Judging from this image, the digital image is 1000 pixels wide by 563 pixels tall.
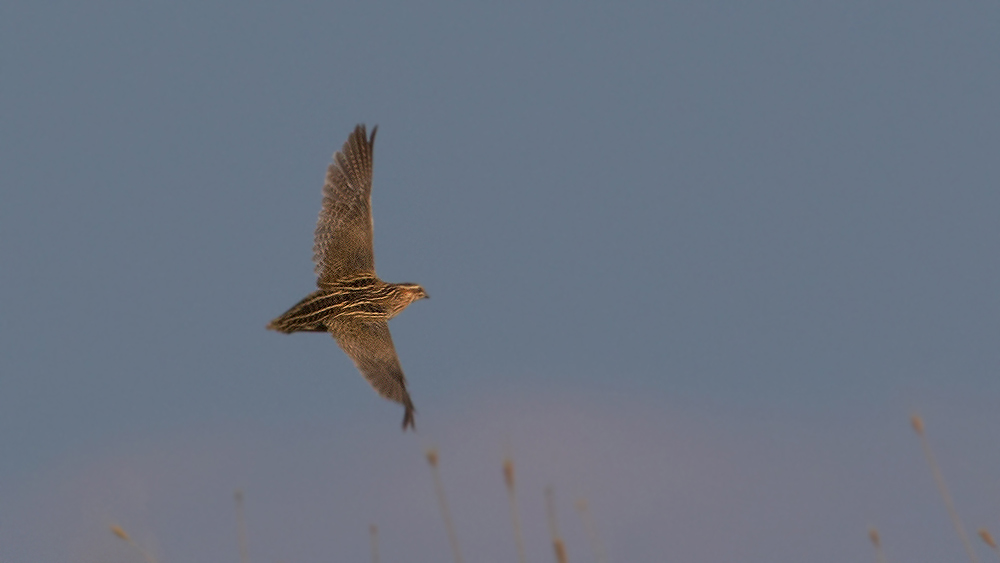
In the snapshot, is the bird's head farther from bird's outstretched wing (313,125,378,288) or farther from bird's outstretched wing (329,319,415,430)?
bird's outstretched wing (329,319,415,430)

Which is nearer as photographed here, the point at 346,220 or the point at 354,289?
the point at 354,289

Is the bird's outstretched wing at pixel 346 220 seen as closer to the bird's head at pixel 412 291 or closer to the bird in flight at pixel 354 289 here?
the bird in flight at pixel 354 289

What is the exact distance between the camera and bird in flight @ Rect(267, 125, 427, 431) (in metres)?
10.3

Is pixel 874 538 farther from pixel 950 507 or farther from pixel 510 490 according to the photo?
pixel 510 490

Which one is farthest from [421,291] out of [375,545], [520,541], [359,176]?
[520,541]

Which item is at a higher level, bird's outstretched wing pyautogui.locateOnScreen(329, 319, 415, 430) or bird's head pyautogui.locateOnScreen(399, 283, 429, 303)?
bird's head pyautogui.locateOnScreen(399, 283, 429, 303)

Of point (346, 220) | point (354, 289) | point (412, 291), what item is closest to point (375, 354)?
point (354, 289)

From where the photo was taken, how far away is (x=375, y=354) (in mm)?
10625

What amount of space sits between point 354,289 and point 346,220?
3.42ft

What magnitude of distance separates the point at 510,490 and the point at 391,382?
22.9 feet

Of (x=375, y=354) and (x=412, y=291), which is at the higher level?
A: (x=412, y=291)

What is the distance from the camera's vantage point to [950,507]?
13.9 feet

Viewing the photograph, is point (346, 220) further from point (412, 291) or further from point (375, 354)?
point (375, 354)

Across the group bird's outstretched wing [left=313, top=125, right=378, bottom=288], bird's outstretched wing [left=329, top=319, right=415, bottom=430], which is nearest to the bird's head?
bird's outstretched wing [left=313, top=125, right=378, bottom=288]
